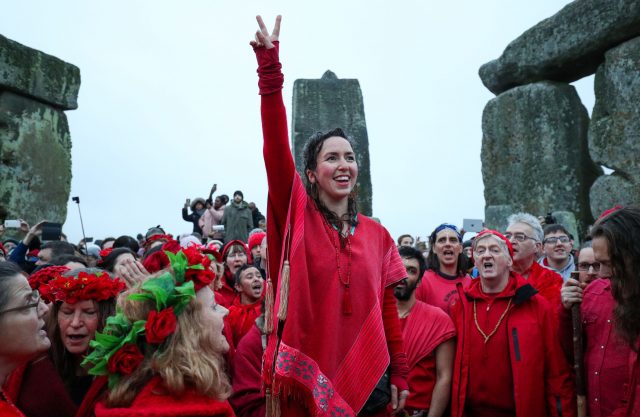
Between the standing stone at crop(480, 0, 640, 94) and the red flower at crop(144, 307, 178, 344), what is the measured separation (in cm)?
909

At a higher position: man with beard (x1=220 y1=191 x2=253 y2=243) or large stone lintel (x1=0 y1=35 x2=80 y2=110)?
large stone lintel (x1=0 y1=35 x2=80 y2=110)

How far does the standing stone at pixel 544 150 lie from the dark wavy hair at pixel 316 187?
28.4 ft

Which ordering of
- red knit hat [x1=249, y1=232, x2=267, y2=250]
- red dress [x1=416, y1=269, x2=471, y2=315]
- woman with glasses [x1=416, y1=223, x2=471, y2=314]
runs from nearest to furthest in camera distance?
red dress [x1=416, y1=269, x2=471, y2=315]
woman with glasses [x1=416, y1=223, x2=471, y2=314]
red knit hat [x1=249, y1=232, x2=267, y2=250]

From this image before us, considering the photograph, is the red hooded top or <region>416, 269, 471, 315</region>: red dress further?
<region>416, 269, 471, 315</region>: red dress

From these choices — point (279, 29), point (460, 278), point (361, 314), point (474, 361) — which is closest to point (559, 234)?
point (460, 278)

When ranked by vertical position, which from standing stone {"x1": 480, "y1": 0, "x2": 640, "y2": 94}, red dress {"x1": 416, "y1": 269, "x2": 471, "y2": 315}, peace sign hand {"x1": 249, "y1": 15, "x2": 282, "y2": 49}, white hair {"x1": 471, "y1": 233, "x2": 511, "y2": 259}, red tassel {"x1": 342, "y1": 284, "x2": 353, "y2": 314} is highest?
standing stone {"x1": 480, "y1": 0, "x2": 640, "y2": 94}

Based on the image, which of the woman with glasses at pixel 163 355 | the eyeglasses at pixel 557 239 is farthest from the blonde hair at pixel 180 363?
the eyeglasses at pixel 557 239

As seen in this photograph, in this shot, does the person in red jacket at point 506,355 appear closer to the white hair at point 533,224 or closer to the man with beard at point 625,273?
the man with beard at point 625,273

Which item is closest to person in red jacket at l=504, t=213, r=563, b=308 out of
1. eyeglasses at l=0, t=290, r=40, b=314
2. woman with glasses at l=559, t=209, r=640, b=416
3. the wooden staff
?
woman with glasses at l=559, t=209, r=640, b=416

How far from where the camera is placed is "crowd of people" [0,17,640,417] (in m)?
2.04

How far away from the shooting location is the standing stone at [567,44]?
9359 millimetres

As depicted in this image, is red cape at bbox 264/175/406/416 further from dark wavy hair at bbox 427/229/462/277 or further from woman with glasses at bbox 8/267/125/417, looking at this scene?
dark wavy hair at bbox 427/229/462/277

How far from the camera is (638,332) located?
2.52m

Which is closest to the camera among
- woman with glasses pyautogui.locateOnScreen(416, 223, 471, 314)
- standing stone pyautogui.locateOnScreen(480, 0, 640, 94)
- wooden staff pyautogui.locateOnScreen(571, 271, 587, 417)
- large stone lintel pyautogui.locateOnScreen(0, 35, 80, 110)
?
wooden staff pyautogui.locateOnScreen(571, 271, 587, 417)
